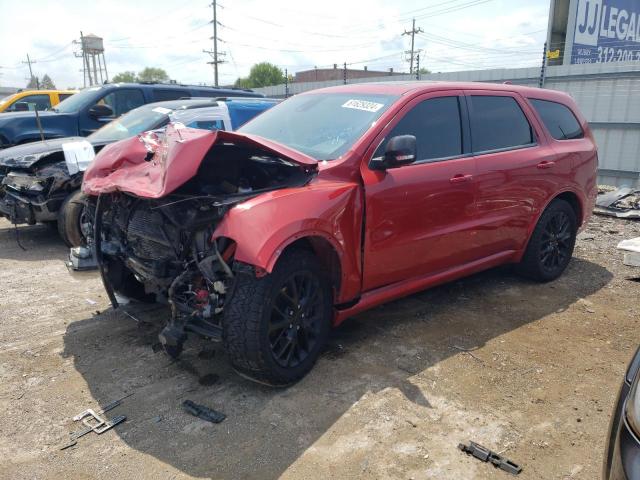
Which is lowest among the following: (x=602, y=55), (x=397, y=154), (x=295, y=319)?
(x=295, y=319)

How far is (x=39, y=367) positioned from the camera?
3.50 meters

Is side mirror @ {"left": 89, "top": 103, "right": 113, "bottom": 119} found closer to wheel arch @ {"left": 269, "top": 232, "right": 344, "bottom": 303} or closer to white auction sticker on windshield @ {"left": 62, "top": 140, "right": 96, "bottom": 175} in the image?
white auction sticker on windshield @ {"left": 62, "top": 140, "right": 96, "bottom": 175}

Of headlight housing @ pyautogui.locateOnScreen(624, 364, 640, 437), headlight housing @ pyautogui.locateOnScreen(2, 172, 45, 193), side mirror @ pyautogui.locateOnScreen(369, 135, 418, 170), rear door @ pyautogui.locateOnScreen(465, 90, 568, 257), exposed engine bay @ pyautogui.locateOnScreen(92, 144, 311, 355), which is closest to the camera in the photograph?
headlight housing @ pyautogui.locateOnScreen(624, 364, 640, 437)

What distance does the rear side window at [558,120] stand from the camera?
501 centimetres

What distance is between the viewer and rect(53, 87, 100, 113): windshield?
864 centimetres

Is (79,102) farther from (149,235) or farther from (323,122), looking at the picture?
(149,235)

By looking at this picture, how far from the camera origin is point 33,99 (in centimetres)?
1239

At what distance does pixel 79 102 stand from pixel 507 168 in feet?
23.9

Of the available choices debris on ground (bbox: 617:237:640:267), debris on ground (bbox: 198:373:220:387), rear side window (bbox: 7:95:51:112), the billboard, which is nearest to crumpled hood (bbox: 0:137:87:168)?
debris on ground (bbox: 198:373:220:387)

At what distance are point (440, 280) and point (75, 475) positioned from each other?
A: 282 centimetres

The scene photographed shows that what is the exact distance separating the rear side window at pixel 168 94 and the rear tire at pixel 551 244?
666 centimetres

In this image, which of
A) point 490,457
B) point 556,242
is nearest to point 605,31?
point 556,242

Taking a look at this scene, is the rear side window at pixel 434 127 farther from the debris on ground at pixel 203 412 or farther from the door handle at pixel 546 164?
the debris on ground at pixel 203 412

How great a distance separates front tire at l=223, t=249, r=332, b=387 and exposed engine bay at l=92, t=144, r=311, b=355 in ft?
0.47
